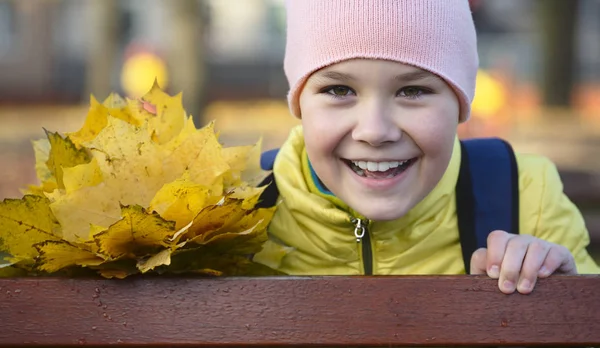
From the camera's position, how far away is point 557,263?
1607 mm

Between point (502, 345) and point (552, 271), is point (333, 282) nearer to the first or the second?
point (502, 345)

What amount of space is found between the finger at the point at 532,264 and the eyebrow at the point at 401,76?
0.38 meters

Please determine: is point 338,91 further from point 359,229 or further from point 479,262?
point 479,262

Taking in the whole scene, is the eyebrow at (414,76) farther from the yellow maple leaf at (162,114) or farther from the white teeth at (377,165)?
the yellow maple leaf at (162,114)

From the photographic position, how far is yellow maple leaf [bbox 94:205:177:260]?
4.76 ft

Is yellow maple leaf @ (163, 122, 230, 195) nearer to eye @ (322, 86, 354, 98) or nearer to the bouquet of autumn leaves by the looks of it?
the bouquet of autumn leaves

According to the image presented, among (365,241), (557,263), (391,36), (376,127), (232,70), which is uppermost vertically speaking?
(391,36)

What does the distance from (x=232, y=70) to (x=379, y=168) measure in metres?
19.4

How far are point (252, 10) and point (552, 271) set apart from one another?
70.5 feet

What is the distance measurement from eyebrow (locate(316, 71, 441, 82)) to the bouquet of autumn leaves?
0.82ft

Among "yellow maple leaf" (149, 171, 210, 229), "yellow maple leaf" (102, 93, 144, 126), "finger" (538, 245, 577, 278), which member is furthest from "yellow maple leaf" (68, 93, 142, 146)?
"finger" (538, 245, 577, 278)

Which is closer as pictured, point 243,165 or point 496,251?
point 496,251

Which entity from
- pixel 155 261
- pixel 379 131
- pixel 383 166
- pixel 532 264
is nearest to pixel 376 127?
pixel 379 131

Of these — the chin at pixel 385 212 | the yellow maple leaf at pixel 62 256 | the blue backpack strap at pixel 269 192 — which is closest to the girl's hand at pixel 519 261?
the chin at pixel 385 212
